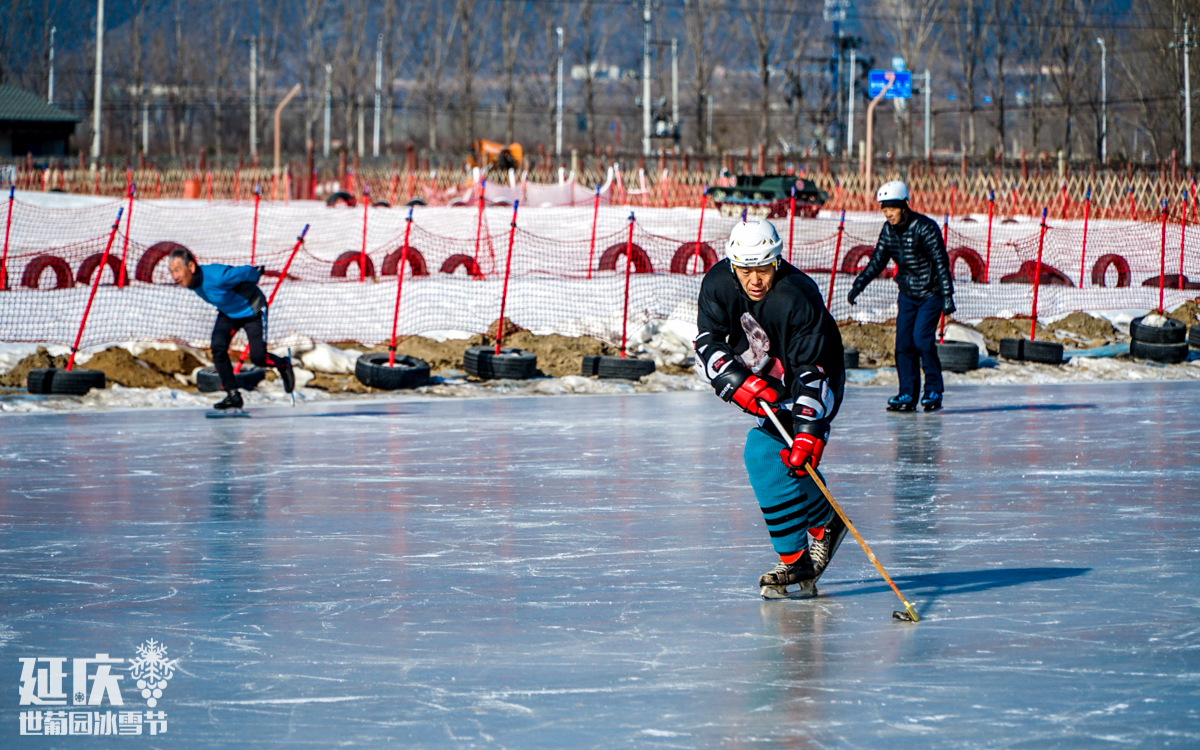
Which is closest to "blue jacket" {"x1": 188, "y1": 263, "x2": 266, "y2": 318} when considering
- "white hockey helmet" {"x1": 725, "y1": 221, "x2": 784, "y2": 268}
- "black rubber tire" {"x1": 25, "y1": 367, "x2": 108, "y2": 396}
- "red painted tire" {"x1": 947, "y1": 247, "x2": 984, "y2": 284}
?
"black rubber tire" {"x1": 25, "y1": 367, "x2": 108, "y2": 396}

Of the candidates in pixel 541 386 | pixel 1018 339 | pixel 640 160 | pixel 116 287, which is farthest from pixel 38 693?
pixel 640 160

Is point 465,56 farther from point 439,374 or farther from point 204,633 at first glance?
point 204,633

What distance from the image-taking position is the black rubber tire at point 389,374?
658 inches

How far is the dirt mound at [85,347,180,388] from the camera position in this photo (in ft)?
53.8

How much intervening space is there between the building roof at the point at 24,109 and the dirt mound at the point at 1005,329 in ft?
220

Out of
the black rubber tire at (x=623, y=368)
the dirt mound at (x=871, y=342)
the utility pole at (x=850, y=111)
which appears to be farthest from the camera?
the utility pole at (x=850, y=111)

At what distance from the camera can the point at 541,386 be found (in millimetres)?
17344

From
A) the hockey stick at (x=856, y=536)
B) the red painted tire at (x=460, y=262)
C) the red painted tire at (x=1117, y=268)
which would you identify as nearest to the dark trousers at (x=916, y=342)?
the hockey stick at (x=856, y=536)

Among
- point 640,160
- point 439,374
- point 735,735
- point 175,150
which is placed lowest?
point 735,735

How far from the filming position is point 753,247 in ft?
21.8

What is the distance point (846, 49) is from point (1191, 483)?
307 ft

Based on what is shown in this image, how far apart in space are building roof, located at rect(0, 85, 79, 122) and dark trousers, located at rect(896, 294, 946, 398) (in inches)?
2825

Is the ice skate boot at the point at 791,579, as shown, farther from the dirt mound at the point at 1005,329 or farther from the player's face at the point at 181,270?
the dirt mound at the point at 1005,329

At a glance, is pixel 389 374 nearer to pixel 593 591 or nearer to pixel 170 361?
pixel 170 361
